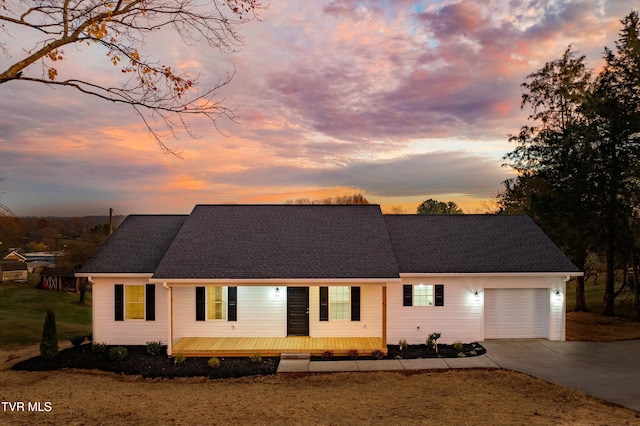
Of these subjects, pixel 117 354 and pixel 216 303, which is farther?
pixel 216 303

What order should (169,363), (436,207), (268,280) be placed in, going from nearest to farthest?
(169,363) → (268,280) → (436,207)

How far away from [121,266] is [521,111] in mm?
24322

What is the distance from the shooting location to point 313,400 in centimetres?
1023

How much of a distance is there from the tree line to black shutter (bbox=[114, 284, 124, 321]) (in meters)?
22.0

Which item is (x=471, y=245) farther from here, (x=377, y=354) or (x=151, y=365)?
(x=151, y=365)

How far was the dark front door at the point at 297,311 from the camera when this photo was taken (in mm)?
15789

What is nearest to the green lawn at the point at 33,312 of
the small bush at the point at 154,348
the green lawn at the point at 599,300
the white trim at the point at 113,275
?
the white trim at the point at 113,275

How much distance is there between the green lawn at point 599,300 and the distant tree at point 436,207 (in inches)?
739

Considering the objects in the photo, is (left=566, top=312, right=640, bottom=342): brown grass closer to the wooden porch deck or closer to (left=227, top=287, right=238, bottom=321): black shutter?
the wooden porch deck

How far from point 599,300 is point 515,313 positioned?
18801 mm

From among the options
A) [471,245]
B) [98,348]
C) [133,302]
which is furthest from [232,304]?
[471,245]

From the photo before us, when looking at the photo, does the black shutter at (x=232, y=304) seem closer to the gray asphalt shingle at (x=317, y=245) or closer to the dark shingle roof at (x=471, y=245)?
the gray asphalt shingle at (x=317, y=245)

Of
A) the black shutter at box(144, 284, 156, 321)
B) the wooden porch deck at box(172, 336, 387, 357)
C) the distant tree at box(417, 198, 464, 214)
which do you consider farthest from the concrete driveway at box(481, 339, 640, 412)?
the distant tree at box(417, 198, 464, 214)

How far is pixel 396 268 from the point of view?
49.8 feet
